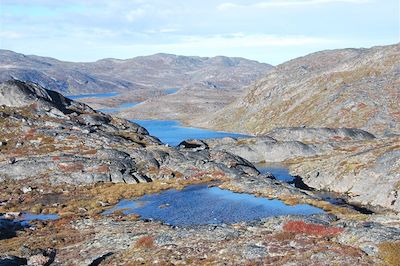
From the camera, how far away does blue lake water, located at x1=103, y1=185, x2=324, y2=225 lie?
70500 millimetres

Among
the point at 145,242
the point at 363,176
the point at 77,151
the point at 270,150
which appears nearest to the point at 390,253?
the point at 145,242

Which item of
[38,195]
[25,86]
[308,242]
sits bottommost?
[38,195]

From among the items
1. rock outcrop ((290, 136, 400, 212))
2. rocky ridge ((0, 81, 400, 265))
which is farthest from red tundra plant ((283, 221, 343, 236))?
rock outcrop ((290, 136, 400, 212))

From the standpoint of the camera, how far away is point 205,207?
7838 centimetres

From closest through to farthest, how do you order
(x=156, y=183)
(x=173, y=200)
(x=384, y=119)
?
1. (x=173, y=200)
2. (x=156, y=183)
3. (x=384, y=119)

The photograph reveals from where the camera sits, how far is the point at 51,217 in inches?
2906

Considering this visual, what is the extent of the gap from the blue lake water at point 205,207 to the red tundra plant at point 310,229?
1324 centimetres

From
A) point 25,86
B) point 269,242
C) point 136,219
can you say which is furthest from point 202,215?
point 25,86

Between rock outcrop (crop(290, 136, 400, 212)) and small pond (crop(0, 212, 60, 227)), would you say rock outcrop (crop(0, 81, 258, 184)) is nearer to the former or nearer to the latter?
rock outcrop (crop(290, 136, 400, 212))

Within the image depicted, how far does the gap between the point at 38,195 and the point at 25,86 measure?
256ft

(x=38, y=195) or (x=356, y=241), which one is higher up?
(x=356, y=241)

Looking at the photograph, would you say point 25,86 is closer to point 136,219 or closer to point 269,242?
point 136,219

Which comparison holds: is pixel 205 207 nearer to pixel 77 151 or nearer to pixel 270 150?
pixel 77 151

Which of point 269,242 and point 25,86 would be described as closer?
point 269,242
